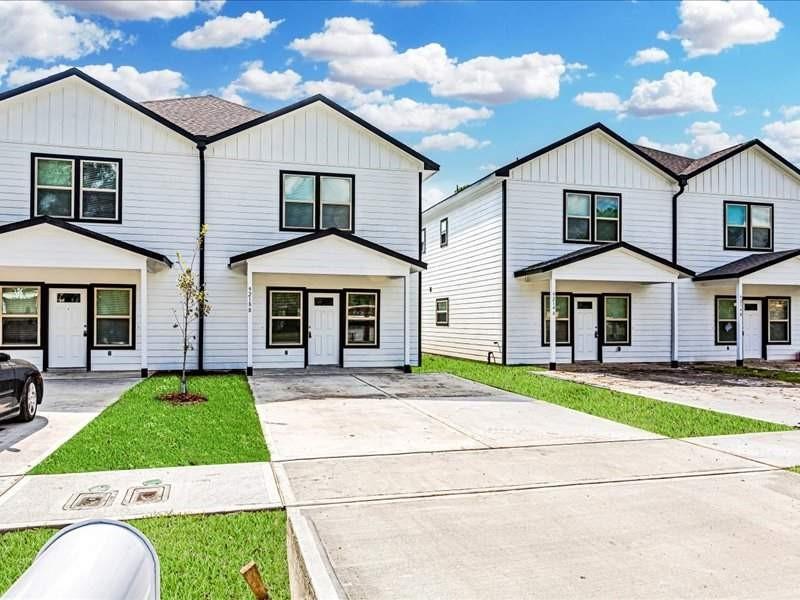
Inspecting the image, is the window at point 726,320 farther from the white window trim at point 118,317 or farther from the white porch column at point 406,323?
the white window trim at point 118,317

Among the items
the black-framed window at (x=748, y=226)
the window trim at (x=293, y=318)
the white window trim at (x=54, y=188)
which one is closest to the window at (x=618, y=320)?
the black-framed window at (x=748, y=226)

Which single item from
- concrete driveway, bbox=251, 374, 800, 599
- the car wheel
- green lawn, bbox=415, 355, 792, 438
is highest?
the car wheel

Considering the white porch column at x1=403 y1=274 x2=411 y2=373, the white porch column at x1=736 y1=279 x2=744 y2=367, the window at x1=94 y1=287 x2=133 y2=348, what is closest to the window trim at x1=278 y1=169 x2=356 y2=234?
the white porch column at x1=403 y1=274 x2=411 y2=373

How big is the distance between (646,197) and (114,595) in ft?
67.2

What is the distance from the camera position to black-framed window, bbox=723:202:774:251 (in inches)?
822

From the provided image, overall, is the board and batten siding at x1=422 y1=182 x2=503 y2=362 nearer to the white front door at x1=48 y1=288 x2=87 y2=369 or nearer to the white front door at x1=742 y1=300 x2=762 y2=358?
the white front door at x1=742 y1=300 x2=762 y2=358

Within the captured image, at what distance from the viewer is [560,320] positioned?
1911cm

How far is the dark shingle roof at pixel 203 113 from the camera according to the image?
57.5 feet

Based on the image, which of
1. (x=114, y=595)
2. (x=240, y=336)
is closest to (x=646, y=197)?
(x=240, y=336)

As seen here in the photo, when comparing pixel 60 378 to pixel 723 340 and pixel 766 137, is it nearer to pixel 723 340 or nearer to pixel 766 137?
pixel 723 340

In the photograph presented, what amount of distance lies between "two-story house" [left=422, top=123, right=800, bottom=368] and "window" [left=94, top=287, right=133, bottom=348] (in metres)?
10.2

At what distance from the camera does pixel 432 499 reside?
565 centimetres

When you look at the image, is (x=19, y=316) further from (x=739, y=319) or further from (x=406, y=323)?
(x=739, y=319)

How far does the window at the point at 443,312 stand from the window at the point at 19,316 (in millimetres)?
13054
